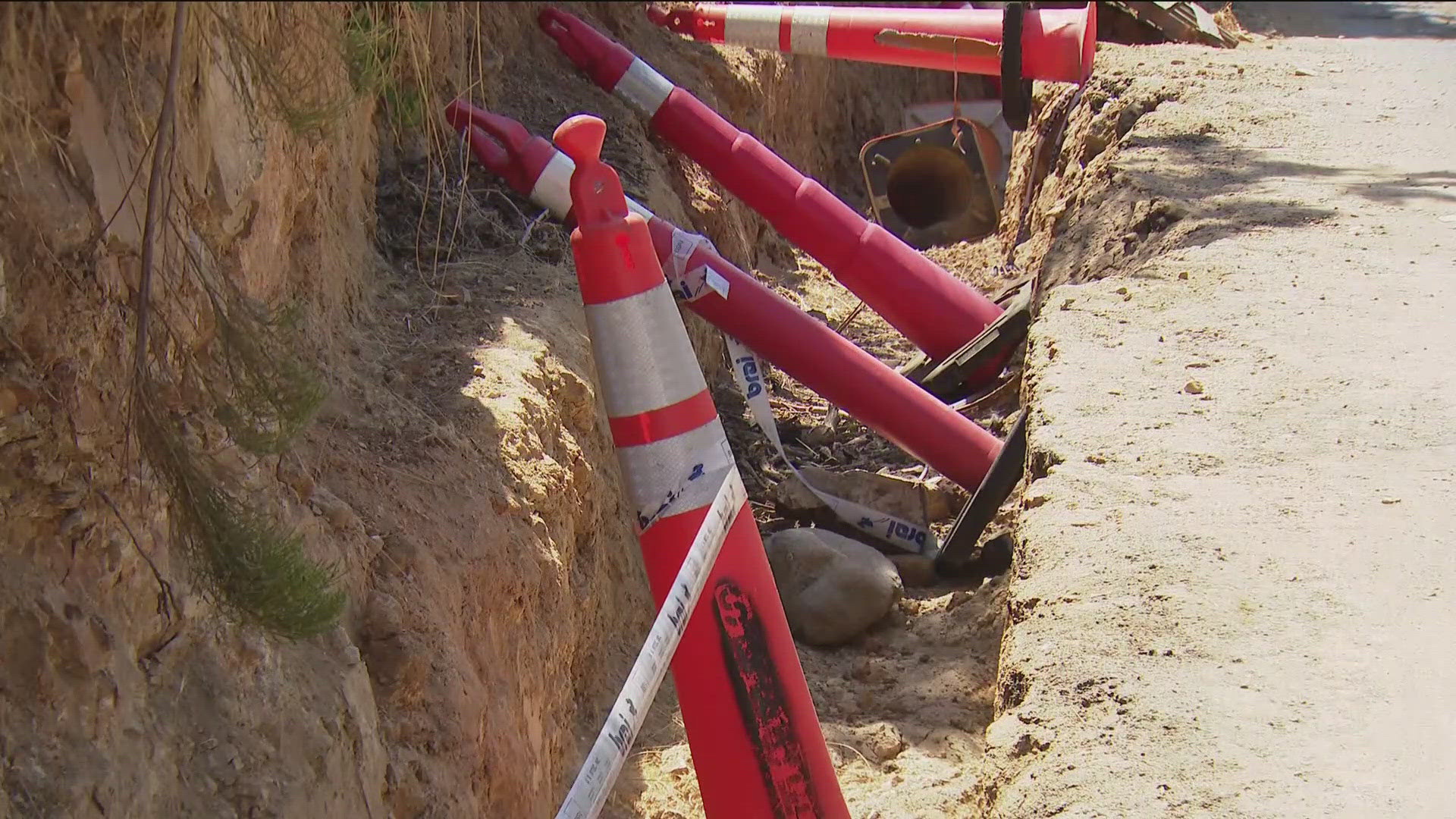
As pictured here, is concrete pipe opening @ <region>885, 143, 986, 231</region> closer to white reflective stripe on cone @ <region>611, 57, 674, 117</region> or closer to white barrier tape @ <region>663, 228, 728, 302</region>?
white reflective stripe on cone @ <region>611, 57, 674, 117</region>

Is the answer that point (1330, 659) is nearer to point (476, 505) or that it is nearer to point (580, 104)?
point (476, 505)

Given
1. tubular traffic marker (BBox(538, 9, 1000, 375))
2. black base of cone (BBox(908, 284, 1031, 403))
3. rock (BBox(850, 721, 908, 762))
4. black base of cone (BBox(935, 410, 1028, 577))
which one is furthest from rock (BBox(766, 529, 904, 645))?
tubular traffic marker (BBox(538, 9, 1000, 375))

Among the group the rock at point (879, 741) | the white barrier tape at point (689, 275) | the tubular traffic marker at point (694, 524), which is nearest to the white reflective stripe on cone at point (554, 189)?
the white barrier tape at point (689, 275)

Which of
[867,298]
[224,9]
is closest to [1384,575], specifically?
[224,9]

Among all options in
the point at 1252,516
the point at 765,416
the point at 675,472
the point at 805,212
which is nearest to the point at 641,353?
the point at 675,472

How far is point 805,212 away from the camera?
580 centimetres

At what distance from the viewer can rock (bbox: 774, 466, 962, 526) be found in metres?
5.06

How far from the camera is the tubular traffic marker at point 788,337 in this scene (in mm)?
4891

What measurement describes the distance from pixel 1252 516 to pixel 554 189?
2738 millimetres

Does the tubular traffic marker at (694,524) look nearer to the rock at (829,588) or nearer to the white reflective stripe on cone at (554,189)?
the rock at (829,588)

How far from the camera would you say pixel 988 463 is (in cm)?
484

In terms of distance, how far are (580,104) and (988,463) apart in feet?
7.65

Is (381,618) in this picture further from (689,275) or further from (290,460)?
(689,275)

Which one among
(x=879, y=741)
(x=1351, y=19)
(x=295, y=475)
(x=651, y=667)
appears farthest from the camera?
(x=1351, y=19)
